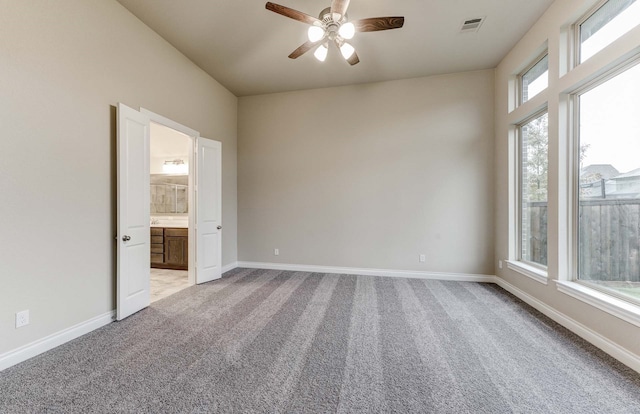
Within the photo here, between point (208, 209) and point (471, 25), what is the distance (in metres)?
4.45

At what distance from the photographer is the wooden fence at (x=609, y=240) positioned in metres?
2.05

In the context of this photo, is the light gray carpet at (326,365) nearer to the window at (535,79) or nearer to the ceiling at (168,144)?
the window at (535,79)

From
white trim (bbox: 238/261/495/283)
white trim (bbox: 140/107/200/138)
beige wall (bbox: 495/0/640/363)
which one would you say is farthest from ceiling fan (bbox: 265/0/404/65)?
white trim (bbox: 238/261/495/283)

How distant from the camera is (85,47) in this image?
2.39 metres

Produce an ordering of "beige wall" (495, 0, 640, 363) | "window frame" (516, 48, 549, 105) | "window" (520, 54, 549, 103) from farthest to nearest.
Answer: "window frame" (516, 48, 549, 105)
"window" (520, 54, 549, 103)
"beige wall" (495, 0, 640, 363)

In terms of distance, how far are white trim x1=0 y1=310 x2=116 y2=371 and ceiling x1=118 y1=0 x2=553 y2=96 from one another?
338 centimetres

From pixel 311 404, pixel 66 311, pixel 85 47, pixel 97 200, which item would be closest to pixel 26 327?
pixel 66 311

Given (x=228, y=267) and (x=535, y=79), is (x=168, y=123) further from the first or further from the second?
(x=535, y=79)

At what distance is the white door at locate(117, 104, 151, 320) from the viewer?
2637 millimetres

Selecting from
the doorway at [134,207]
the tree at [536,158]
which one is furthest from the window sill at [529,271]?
the doorway at [134,207]

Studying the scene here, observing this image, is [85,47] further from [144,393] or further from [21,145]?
[144,393]

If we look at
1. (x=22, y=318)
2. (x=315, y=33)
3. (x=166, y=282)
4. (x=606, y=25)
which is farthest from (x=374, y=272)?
(x=22, y=318)

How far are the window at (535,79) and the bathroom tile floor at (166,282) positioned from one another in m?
5.58

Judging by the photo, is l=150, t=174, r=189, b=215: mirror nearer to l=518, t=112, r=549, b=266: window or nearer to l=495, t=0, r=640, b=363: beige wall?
l=495, t=0, r=640, b=363: beige wall
